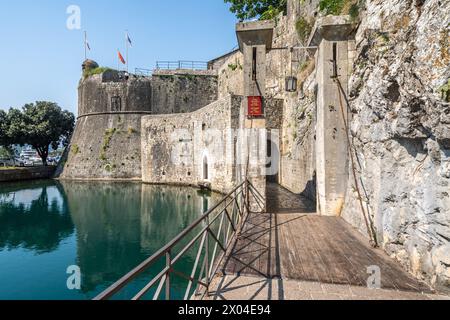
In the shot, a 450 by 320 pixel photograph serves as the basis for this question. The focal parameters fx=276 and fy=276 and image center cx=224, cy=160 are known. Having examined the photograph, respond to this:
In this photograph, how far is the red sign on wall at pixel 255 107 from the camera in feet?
24.0

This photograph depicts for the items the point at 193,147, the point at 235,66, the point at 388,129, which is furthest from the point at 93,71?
the point at 388,129

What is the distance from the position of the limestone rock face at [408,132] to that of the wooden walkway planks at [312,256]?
31 centimetres

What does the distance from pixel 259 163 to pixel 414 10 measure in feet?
15.3

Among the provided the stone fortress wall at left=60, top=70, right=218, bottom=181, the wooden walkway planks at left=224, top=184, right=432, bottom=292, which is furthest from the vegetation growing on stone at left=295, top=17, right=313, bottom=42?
the stone fortress wall at left=60, top=70, right=218, bottom=181

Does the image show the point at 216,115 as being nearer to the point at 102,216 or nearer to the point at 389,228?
the point at 102,216

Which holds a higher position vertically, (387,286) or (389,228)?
(389,228)

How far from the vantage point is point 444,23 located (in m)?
3.22

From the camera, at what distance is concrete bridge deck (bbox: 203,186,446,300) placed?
335 cm

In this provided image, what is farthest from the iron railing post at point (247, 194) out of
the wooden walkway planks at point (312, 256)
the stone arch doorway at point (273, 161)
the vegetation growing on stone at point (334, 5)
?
the stone arch doorway at point (273, 161)

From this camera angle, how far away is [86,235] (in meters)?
10.3

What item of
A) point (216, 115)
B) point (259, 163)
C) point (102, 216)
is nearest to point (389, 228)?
point (259, 163)

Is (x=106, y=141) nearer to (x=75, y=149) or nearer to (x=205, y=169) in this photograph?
(x=75, y=149)

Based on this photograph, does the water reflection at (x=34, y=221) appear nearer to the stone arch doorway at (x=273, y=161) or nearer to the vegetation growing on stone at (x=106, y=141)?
the vegetation growing on stone at (x=106, y=141)

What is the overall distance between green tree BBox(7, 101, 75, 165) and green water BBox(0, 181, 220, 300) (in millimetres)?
11714
